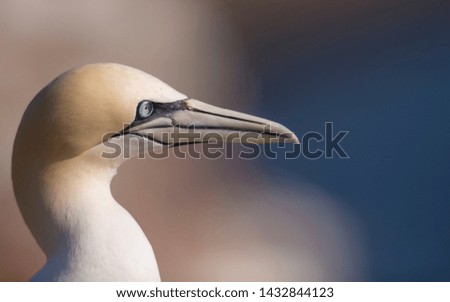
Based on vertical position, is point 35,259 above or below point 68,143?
below

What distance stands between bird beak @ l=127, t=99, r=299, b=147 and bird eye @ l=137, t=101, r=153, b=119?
0.07m

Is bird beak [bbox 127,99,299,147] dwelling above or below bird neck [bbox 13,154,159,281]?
above

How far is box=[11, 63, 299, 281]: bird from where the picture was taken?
10.9 feet

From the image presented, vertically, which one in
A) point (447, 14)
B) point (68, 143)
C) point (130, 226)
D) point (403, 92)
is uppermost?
point (447, 14)

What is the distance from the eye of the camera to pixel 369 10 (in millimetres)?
5504

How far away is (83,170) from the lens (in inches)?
134

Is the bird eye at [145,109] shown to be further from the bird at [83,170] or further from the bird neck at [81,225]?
the bird neck at [81,225]

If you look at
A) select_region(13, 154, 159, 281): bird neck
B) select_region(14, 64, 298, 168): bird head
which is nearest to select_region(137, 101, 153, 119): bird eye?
select_region(14, 64, 298, 168): bird head

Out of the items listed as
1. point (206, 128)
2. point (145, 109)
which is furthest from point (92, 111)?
point (206, 128)

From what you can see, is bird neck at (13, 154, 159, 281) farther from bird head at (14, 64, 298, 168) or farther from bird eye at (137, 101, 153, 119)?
bird eye at (137, 101, 153, 119)
